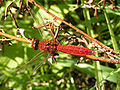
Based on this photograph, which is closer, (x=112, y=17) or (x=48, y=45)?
(x=48, y=45)

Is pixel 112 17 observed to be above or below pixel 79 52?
above

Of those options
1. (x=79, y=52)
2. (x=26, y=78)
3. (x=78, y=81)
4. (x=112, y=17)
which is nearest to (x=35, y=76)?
(x=26, y=78)

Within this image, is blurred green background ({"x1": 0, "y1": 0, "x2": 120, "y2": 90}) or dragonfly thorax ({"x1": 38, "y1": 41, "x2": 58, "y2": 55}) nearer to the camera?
dragonfly thorax ({"x1": 38, "y1": 41, "x2": 58, "y2": 55})

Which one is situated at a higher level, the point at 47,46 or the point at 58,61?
the point at 47,46

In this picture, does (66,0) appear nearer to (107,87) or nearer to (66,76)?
(66,76)

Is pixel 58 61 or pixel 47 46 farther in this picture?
pixel 58 61

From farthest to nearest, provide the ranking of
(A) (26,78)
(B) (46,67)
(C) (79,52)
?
(B) (46,67)
(A) (26,78)
(C) (79,52)

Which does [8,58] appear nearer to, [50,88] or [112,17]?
[50,88]

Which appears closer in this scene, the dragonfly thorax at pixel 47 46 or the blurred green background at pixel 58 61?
the dragonfly thorax at pixel 47 46

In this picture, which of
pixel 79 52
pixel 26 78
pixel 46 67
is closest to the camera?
pixel 79 52

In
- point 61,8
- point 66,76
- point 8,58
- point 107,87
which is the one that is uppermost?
point 61,8
